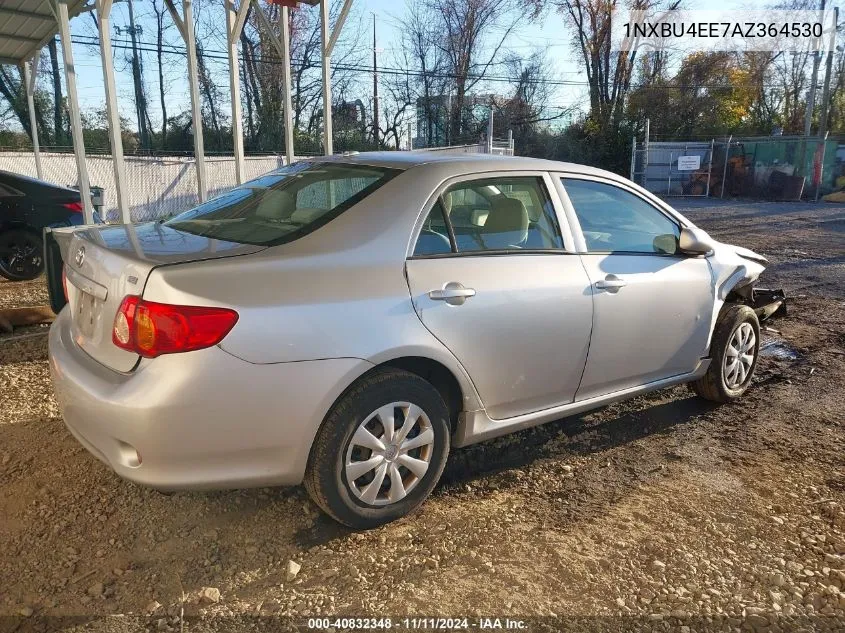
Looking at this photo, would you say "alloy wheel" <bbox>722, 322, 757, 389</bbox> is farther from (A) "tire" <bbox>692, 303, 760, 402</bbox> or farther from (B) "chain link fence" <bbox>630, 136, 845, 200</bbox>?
(B) "chain link fence" <bbox>630, 136, 845, 200</bbox>

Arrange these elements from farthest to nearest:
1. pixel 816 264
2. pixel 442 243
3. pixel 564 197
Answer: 1. pixel 816 264
2. pixel 564 197
3. pixel 442 243

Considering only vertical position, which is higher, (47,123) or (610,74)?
(610,74)

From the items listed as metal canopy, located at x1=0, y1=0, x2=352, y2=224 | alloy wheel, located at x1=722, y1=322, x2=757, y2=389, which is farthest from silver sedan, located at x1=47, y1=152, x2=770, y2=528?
metal canopy, located at x1=0, y1=0, x2=352, y2=224

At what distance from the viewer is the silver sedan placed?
2.42m

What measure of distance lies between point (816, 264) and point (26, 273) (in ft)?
36.8

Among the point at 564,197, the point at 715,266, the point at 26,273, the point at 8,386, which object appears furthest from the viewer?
the point at 26,273

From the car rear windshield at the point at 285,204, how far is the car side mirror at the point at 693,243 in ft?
6.08

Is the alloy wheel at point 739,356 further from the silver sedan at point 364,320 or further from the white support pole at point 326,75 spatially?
the white support pole at point 326,75

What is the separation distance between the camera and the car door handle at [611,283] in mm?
3465

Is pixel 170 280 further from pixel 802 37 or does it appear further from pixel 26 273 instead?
pixel 802 37

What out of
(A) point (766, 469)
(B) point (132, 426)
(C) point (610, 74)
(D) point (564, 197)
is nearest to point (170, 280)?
(B) point (132, 426)

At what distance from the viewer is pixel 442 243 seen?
303 centimetres

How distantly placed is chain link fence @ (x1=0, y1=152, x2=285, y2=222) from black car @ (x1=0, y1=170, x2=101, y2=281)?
5556 mm

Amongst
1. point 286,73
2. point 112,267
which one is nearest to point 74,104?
point 286,73
